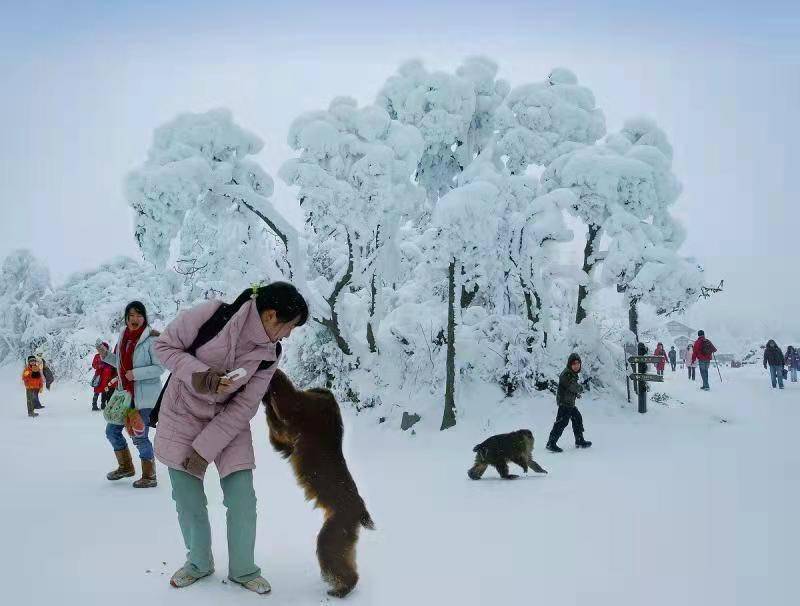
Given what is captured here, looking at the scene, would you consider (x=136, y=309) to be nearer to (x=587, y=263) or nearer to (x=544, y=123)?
(x=587, y=263)

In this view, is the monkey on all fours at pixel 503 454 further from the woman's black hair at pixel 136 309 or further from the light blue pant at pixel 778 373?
the light blue pant at pixel 778 373

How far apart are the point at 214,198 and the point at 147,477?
27.7ft

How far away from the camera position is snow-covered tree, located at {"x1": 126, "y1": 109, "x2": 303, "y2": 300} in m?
11.9

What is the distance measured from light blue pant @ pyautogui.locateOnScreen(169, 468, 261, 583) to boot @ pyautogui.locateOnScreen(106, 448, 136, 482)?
11.1 ft

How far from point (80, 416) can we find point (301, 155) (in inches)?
289

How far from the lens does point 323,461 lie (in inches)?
134

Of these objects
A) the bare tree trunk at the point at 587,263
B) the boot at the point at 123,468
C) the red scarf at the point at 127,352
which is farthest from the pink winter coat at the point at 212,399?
the bare tree trunk at the point at 587,263

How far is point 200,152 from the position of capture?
12.7 m

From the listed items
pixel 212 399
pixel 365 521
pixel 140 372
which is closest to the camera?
pixel 212 399

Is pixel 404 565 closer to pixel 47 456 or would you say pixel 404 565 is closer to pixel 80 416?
pixel 47 456

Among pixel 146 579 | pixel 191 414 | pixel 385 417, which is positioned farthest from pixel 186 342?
pixel 385 417

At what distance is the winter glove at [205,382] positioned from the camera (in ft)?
9.87

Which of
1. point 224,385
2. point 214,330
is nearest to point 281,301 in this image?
point 214,330


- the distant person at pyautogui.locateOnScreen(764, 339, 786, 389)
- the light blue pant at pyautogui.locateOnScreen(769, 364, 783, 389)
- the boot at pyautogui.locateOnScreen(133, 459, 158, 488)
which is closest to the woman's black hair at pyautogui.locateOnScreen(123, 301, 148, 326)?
the boot at pyautogui.locateOnScreen(133, 459, 158, 488)
